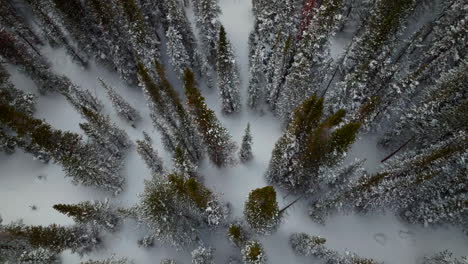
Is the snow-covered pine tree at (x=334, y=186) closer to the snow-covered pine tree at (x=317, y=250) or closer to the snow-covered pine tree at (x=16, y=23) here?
the snow-covered pine tree at (x=317, y=250)

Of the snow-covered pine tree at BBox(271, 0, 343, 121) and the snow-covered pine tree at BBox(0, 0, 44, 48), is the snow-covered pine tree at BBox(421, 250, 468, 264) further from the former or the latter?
the snow-covered pine tree at BBox(0, 0, 44, 48)

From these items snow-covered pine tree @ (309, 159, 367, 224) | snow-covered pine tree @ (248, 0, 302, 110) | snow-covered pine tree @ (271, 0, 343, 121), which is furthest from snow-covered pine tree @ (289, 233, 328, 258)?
snow-covered pine tree @ (248, 0, 302, 110)

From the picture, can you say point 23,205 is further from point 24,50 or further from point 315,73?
point 315,73

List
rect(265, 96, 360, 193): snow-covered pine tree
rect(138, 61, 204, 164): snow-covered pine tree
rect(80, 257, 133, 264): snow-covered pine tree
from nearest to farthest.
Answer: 1. rect(265, 96, 360, 193): snow-covered pine tree
2. rect(80, 257, 133, 264): snow-covered pine tree
3. rect(138, 61, 204, 164): snow-covered pine tree

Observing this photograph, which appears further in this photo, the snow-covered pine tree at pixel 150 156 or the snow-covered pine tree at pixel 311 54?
the snow-covered pine tree at pixel 150 156

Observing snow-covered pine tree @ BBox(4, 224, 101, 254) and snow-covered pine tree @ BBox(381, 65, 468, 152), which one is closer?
snow-covered pine tree @ BBox(4, 224, 101, 254)

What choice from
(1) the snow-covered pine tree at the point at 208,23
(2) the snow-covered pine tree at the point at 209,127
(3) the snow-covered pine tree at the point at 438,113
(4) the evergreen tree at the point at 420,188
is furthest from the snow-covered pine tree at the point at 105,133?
(3) the snow-covered pine tree at the point at 438,113

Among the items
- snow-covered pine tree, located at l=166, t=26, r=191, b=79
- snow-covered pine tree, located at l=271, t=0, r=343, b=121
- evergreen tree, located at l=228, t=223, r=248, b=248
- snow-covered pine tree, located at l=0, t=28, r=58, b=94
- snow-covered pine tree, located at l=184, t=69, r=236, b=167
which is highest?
snow-covered pine tree, located at l=0, t=28, r=58, b=94
